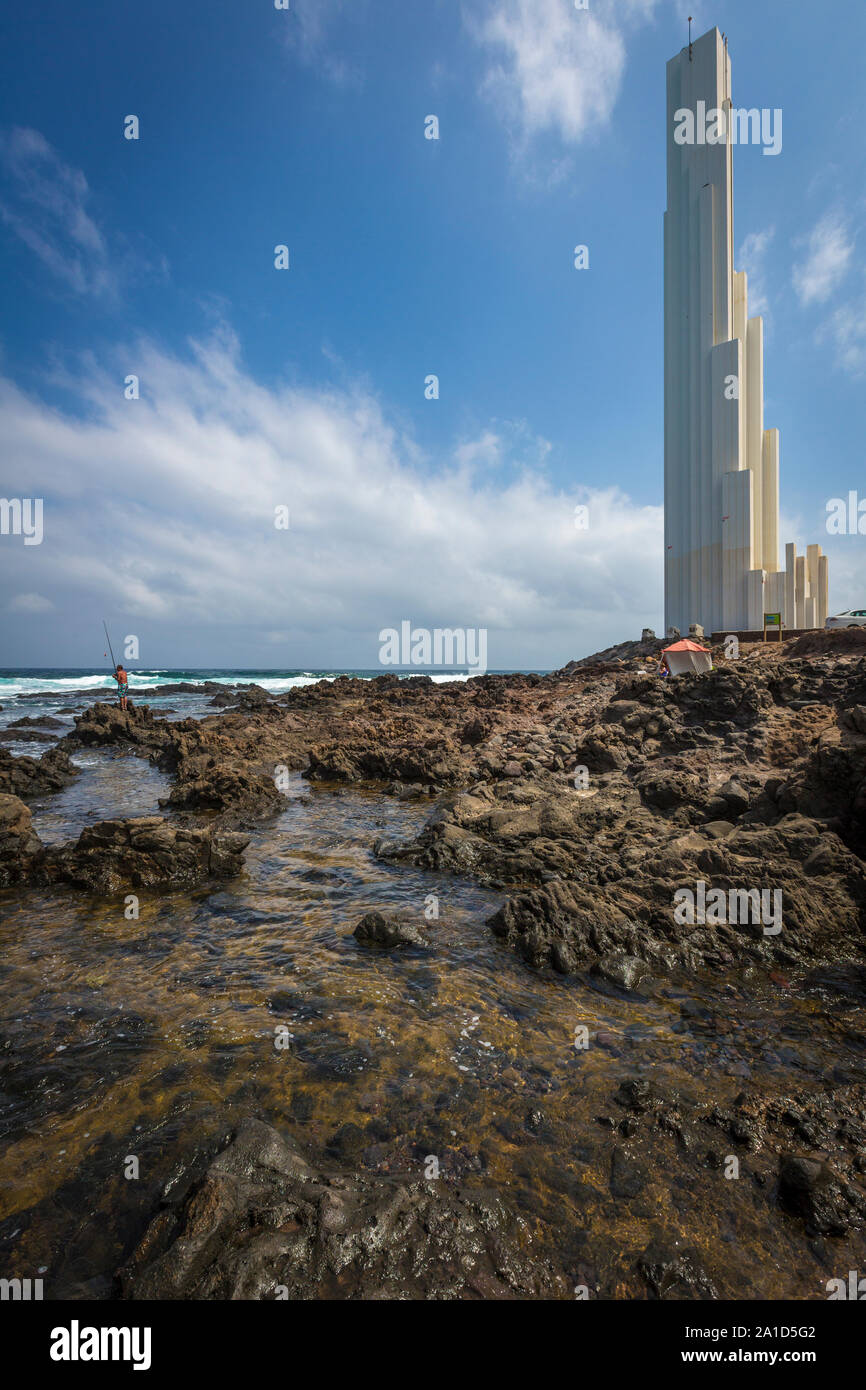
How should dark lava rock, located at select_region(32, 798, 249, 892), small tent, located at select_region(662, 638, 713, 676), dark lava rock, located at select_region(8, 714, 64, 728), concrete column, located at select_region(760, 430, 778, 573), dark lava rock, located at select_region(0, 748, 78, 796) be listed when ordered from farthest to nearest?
dark lava rock, located at select_region(8, 714, 64, 728) → concrete column, located at select_region(760, 430, 778, 573) → small tent, located at select_region(662, 638, 713, 676) → dark lava rock, located at select_region(0, 748, 78, 796) → dark lava rock, located at select_region(32, 798, 249, 892)

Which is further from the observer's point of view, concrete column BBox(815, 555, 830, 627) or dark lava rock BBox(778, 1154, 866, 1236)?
concrete column BBox(815, 555, 830, 627)

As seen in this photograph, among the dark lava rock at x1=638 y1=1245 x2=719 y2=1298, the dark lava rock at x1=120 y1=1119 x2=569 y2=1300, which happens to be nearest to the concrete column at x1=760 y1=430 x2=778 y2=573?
the dark lava rock at x1=638 y1=1245 x2=719 y2=1298

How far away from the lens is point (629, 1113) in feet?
12.3

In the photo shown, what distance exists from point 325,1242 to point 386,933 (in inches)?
145

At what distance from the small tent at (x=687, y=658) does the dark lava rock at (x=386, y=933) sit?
45.0 ft

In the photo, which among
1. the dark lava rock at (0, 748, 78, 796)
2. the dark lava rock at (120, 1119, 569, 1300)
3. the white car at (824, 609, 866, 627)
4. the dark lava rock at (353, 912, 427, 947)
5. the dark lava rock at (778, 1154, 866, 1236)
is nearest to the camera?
the dark lava rock at (120, 1119, 569, 1300)

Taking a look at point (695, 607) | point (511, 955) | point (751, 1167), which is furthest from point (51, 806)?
point (695, 607)

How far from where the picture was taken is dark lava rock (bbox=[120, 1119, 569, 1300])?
2.52 meters

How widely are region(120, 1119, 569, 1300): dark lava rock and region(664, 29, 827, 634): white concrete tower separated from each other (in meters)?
30.5

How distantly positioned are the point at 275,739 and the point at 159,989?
50.9 ft

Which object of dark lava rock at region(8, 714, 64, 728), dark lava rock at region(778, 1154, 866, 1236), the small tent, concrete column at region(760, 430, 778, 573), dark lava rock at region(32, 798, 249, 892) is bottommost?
dark lava rock at region(778, 1154, 866, 1236)

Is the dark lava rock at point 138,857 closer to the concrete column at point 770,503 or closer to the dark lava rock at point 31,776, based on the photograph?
the dark lava rock at point 31,776

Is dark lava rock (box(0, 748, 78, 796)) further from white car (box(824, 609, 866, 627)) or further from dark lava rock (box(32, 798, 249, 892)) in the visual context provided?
white car (box(824, 609, 866, 627))

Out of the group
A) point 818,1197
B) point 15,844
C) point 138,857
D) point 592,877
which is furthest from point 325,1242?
point 15,844
